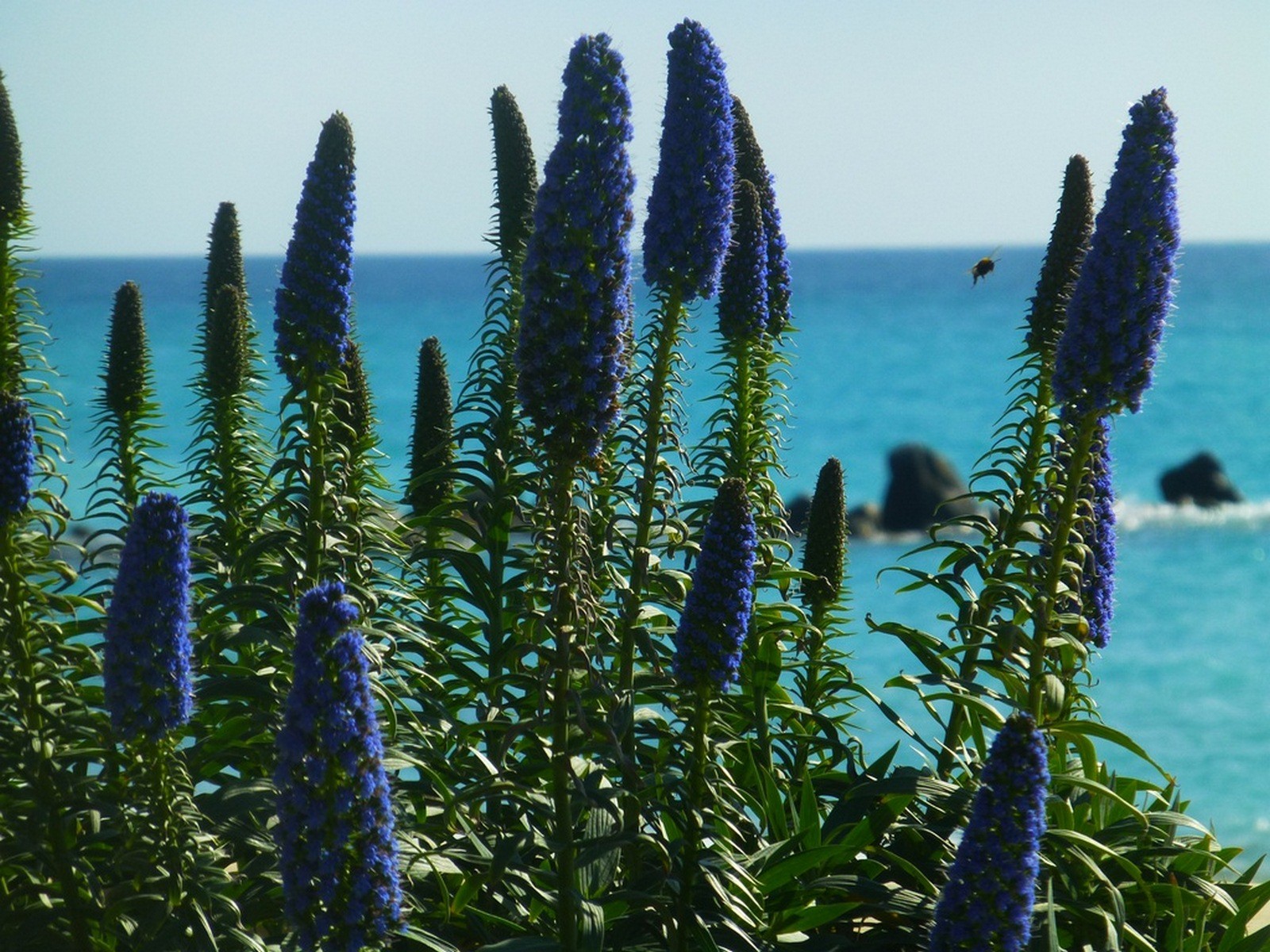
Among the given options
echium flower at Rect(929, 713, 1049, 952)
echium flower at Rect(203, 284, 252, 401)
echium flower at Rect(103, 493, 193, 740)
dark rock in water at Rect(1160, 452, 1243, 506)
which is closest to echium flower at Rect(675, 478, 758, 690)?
echium flower at Rect(929, 713, 1049, 952)

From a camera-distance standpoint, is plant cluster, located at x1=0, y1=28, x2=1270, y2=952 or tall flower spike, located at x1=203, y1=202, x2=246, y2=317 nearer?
plant cluster, located at x1=0, y1=28, x2=1270, y2=952

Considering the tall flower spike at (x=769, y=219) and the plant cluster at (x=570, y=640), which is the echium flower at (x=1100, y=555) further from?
the tall flower spike at (x=769, y=219)

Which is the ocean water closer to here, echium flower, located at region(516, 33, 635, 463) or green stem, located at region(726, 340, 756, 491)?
green stem, located at region(726, 340, 756, 491)

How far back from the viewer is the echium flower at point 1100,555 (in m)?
5.02

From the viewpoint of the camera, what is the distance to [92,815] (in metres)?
4.13

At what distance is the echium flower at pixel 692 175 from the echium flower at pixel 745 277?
892 millimetres

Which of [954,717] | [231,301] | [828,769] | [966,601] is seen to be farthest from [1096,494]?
[231,301]

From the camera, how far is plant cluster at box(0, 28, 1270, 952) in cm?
335

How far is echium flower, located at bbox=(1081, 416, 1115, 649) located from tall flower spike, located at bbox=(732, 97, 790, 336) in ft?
5.28

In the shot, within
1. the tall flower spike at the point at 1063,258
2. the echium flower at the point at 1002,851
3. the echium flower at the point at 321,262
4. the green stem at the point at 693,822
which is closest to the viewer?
the echium flower at the point at 1002,851

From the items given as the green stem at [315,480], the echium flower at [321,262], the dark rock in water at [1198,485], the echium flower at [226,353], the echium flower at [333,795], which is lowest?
the dark rock in water at [1198,485]

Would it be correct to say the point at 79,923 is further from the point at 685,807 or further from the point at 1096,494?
the point at 1096,494

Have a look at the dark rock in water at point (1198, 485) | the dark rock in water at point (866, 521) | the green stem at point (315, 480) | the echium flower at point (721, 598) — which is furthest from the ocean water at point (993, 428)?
the echium flower at point (721, 598)

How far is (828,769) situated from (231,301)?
3.30 metres
